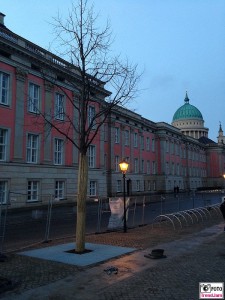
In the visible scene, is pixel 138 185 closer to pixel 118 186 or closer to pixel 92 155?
pixel 118 186

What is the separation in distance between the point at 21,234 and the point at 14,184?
13441 millimetres

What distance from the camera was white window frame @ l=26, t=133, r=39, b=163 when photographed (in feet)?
101

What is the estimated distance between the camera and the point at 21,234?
602 inches

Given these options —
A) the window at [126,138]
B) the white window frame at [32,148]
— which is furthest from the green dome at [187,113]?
the white window frame at [32,148]

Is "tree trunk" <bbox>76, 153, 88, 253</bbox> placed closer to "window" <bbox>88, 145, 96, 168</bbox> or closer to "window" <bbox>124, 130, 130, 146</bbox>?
"window" <bbox>88, 145, 96, 168</bbox>

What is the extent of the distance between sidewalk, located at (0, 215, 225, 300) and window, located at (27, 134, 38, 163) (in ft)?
66.4

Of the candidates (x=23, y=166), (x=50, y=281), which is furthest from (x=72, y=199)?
(x=50, y=281)

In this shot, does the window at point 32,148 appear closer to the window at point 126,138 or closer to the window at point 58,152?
the window at point 58,152

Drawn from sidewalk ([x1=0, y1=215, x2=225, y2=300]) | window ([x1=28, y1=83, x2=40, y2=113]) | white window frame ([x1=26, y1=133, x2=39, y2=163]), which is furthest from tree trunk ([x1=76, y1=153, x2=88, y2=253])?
window ([x1=28, y1=83, x2=40, y2=113])

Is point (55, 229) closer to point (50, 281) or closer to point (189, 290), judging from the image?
point (50, 281)

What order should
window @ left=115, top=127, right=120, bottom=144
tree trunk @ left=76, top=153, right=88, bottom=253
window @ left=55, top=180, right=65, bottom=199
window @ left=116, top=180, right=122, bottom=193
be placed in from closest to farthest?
tree trunk @ left=76, top=153, right=88, bottom=253, window @ left=55, top=180, right=65, bottom=199, window @ left=116, top=180, right=122, bottom=193, window @ left=115, top=127, right=120, bottom=144

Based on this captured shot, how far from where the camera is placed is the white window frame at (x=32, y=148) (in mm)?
30645

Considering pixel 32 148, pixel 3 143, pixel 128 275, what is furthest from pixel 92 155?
pixel 128 275

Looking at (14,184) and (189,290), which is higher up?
(14,184)
